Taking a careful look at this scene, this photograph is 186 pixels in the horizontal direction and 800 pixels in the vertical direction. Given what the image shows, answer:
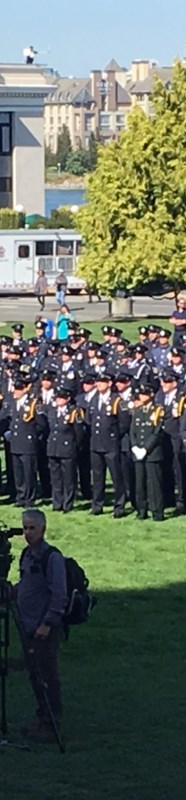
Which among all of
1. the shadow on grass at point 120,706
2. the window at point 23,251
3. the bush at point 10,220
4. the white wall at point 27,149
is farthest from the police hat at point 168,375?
the white wall at point 27,149

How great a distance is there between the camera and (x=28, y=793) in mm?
8203

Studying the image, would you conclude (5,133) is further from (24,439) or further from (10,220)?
(24,439)

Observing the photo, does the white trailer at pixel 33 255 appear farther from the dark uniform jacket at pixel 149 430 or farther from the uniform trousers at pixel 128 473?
the dark uniform jacket at pixel 149 430

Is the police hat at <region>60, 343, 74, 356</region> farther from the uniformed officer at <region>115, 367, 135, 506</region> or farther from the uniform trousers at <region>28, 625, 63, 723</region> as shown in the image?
the uniform trousers at <region>28, 625, 63, 723</region>

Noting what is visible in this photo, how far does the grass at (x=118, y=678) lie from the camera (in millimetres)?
8523

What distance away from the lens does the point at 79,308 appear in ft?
153

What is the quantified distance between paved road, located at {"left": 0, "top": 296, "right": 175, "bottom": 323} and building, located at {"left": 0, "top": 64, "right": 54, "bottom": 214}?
2000 centimetres

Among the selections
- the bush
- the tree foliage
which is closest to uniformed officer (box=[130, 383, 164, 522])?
the tree foliage

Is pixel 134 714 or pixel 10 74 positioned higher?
pixel 10 74

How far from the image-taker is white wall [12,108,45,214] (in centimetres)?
7075

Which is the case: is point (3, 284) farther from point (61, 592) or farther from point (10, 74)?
point (61, 592)

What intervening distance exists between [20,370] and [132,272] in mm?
20611

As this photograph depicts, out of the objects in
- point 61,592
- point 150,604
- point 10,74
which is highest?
point 10,74

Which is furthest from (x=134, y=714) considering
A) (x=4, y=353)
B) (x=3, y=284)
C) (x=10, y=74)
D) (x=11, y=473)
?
(x=10, y=74)
